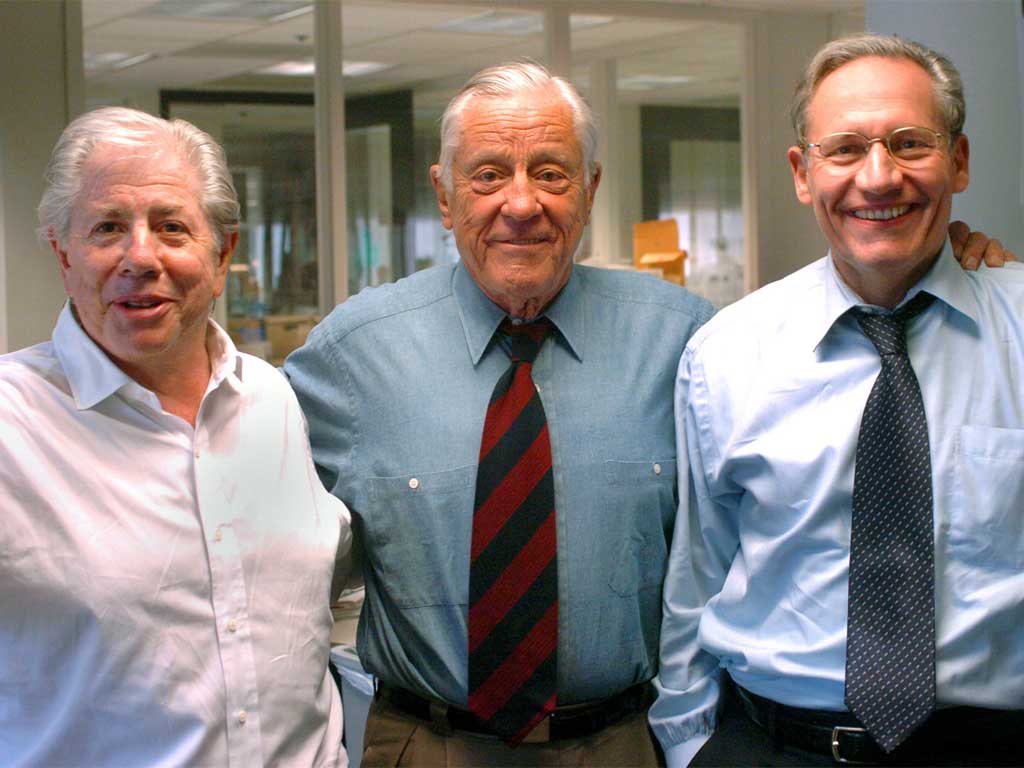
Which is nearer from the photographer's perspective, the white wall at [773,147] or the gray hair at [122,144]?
the gray hair at [122,144]

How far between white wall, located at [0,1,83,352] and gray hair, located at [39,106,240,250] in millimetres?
3208

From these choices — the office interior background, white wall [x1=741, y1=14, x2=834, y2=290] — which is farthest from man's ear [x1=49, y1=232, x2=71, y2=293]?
white wall [x1=741, y1=14, x2=834, y2=290]

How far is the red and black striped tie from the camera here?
1745 millimetres

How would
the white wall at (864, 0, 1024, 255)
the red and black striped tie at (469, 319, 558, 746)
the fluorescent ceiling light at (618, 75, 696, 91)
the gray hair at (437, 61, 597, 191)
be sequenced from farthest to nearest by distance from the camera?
the fluorescent ceiling light at (618, 75, 696, 91) → the white wall at (864, 0, 1024, 255) → the gray hair at (437, 61, 597, 191) → the red and black striped tie at (469, 319, 558, 746)

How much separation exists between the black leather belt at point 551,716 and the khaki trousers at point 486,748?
1cm

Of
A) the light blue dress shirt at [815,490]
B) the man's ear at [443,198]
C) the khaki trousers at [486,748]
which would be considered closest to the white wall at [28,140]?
the man's ear at [443,198]

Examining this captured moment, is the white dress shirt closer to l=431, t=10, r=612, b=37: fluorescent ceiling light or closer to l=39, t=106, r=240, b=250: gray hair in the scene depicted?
l=39, t=106, r=240, b=250: gray hair

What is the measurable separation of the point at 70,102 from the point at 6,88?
25cm

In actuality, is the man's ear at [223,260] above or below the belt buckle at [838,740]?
above

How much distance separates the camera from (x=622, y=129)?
764 centimetres

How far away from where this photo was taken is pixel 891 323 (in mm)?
1689

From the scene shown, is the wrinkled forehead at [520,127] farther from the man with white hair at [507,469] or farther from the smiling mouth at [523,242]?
the smiling mouth at [523,242]

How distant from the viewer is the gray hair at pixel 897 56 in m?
1.68

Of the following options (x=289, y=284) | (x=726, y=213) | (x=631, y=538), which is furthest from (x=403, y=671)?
(x=726, y=213)
